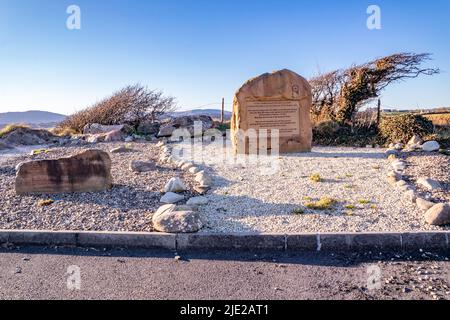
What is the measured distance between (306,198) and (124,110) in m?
14.5

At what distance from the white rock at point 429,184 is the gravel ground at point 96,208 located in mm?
3879

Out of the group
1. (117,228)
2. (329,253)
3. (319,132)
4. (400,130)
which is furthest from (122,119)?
(329,253)

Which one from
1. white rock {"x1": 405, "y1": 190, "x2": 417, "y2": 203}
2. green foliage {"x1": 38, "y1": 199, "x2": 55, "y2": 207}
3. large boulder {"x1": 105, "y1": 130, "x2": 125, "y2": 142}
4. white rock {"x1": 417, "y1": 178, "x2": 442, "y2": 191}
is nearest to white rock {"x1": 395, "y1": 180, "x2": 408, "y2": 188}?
white rock {"x1": 417, "y1": 178, "x2": 442, "y2": 191}

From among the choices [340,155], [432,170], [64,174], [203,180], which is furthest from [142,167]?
[432,170]

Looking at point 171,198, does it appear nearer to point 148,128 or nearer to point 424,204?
point 424,204

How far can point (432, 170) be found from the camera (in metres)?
6.77

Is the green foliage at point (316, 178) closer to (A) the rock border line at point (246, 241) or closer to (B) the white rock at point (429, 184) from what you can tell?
(B) the white rock at point (429, 184)

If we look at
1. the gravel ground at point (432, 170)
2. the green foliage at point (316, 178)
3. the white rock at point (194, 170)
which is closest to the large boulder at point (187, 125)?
the white rock at point (194, 170)

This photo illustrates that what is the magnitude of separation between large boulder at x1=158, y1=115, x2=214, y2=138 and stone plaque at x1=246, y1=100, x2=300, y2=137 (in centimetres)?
518

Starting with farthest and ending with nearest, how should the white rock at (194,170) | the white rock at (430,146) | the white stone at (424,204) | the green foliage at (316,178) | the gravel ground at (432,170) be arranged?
the white rock at (430,146) → the white rock at (194,170) → the green foliage at (316,178) → the gravel ground at (432,170) → the white stone at (424,204)

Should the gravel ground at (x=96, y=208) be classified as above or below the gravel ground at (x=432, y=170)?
below

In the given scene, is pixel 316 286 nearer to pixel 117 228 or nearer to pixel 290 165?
pixel 117 228

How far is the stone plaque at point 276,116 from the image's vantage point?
31.3 ft

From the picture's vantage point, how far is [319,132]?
1215 cm
